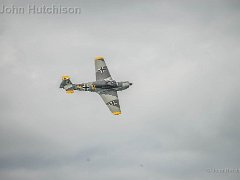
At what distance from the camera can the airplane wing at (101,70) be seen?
13275 centimetres

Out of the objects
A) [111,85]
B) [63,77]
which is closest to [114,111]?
[111,85]

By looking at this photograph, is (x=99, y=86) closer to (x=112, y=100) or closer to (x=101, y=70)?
(x=101, y=70)

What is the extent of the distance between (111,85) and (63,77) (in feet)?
42.1

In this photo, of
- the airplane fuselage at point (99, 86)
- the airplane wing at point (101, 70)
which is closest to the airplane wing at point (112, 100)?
the airplane fuselage at point (99, 86)

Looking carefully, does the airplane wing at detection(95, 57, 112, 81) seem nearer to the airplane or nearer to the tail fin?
the airplane

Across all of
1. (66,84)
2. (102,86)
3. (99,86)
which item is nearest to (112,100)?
(102,86)

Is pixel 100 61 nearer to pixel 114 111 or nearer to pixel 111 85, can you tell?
pixel 111 85

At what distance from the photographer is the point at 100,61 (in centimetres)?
13500

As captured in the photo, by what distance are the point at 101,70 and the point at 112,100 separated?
38.4 ft

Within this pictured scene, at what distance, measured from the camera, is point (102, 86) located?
5084 inches

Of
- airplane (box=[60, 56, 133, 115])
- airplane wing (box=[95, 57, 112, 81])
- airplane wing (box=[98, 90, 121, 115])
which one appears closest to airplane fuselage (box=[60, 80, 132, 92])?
airplane (box=[60, 56, 133, 115])

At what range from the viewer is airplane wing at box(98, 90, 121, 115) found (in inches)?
4840

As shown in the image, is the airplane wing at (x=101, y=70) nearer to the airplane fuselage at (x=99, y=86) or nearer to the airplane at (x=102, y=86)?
the airplane at (x=102, y=86)

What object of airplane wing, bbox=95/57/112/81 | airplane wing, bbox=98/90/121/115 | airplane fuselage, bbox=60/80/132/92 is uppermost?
airplane wing, bbox=95/57/112/81
